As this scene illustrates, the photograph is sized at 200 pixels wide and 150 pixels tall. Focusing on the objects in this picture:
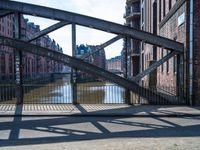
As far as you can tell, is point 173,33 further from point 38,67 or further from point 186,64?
point 38,67

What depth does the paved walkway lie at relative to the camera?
15266 mm

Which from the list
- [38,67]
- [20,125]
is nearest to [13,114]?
[20,125]

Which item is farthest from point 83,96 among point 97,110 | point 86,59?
point 97,110

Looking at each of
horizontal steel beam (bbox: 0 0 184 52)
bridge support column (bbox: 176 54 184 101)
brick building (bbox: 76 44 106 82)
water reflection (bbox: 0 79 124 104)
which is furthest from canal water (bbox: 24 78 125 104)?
bridge support column (bbox: 176 54 184 101)

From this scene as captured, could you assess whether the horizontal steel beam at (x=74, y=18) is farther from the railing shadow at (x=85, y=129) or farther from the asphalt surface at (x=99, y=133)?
the railing shadow at (x=85, y=129)

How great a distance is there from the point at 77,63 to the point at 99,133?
8.18m

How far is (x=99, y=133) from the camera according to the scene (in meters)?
10.8

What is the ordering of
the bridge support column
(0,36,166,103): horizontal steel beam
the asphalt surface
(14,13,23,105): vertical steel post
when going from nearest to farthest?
the asphalt surface, (0,36,166,103): horizontal steel beam, the bridge support column, (14,13,23,105): vertical steel post

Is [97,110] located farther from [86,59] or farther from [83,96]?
[83,96]

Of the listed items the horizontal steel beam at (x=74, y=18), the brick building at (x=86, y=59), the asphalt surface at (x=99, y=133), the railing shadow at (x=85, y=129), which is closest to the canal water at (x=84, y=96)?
the brick building at (x=86, y=59)

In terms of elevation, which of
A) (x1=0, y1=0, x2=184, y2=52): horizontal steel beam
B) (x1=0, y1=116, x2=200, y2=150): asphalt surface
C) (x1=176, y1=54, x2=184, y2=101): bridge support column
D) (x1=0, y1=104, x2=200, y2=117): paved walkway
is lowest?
(x1=0, y1=116, x2=200, y2=150): asphalt surface

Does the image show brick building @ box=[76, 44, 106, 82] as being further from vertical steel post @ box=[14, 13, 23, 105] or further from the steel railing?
A: vertical steel post @ box=[14, 13, 23, 105]

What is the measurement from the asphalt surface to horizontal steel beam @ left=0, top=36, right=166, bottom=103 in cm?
428

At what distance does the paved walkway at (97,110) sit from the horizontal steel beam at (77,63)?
4.06 feet
